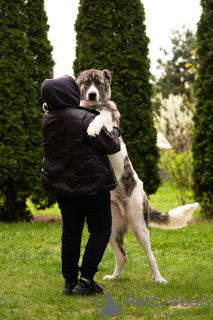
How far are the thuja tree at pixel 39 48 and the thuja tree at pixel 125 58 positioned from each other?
2.25 feet

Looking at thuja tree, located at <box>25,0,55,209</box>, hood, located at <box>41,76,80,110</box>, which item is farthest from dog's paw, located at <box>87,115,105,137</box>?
thuja tree, located at <box>25,0,55,209</box>

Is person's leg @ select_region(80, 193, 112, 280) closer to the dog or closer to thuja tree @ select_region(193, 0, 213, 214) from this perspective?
the dog

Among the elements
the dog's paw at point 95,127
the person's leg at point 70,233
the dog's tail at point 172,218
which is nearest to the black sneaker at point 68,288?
the person's leg at point 70,233

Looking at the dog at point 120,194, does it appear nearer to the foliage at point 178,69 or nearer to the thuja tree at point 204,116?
the thuja tree at point 204,116

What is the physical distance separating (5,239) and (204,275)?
11.5 feet

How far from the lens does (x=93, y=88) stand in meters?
4.19

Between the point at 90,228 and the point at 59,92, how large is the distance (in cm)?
128

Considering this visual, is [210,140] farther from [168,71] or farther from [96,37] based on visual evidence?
[168,71]

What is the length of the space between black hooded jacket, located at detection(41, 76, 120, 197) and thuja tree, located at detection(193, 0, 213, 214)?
16.8ft

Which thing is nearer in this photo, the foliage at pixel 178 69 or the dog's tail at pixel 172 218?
the dog's tail at pixel 172 218

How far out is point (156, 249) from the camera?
5953mm

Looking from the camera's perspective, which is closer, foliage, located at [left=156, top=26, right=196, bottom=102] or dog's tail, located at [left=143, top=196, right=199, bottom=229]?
dog's tail, located at [left=143, top=196, right=199, bottom=229]

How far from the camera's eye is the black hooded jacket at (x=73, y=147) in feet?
11.5

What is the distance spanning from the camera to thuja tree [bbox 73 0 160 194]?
865 centimetres
